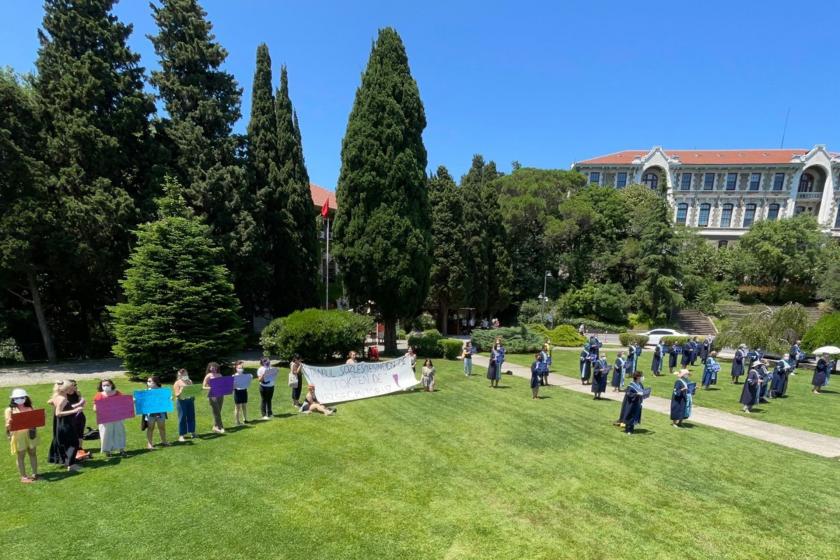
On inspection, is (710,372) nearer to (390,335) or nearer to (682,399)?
(682,399)

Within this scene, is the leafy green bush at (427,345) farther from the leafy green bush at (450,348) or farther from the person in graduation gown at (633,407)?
the person in graduation gown at (633,407)

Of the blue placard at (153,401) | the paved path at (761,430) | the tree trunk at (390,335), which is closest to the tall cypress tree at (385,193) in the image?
the tree trunk at (390,335)

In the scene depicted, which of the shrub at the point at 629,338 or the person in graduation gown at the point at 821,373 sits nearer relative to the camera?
the person in graduation gown at the point at 821,373

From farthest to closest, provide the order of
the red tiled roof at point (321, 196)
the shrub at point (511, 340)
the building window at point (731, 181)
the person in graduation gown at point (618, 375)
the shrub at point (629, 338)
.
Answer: the building window at point (731, 181) → the red tiled roof at point (321, 196) → the shrub at point (629, 338) → the shrub at point (511, 340) → the person in graduation gown at point (618, 375)

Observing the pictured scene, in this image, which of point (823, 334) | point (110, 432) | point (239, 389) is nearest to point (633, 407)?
point (239, 389)

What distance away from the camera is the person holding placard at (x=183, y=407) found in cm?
977

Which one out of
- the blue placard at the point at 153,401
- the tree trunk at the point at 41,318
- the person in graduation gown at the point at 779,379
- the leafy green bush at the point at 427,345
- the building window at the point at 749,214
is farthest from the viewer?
the building window at the point at 749,214

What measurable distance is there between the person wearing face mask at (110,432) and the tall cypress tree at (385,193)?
14.6 metres

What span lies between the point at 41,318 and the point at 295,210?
44.7ft

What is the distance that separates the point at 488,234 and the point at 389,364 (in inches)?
1026

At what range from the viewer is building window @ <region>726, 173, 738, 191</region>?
65125mm

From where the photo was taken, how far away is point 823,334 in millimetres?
24156

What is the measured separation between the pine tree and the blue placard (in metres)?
7.73

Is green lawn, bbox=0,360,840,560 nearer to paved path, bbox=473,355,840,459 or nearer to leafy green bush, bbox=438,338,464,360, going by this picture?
paved path, bbox=473,355,840,459
